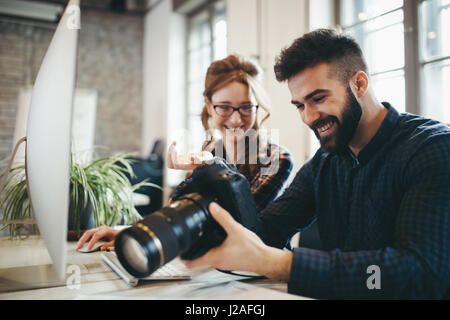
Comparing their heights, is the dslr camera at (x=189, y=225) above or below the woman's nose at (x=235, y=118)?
below

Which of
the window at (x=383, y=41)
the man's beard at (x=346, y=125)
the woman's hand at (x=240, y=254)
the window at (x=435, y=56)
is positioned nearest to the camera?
the woman's hand at (x=240, y=254)

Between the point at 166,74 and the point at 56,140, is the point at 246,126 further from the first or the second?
the point at 166,74

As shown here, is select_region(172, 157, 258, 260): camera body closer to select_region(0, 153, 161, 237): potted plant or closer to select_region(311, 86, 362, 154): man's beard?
select_region(311, 86, 362, 154): man's beard

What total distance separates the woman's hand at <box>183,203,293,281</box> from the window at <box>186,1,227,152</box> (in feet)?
9.78

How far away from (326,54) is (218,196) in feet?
1.57

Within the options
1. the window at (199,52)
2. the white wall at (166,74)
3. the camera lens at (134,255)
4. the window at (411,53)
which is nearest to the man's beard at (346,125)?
the camera lens at (134,255)

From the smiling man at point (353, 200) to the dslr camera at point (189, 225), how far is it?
28 millimetres

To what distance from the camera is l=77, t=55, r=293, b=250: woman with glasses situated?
1.20 meters

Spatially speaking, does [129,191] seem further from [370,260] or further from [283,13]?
[283,13]

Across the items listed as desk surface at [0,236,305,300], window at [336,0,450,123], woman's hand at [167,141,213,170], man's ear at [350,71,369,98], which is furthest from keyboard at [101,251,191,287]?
window at [336,0,450,123]

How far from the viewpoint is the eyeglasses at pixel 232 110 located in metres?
1.28

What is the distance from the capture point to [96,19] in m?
4.25

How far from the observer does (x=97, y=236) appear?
0.94 meters

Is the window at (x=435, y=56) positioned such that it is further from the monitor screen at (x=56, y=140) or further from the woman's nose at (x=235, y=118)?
the monitor screen at (x=56, y=140)
